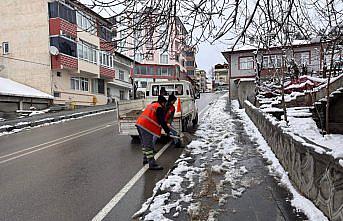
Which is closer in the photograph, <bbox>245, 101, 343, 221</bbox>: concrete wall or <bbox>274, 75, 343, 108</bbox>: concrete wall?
<bbox>245, 101, 343, 221</bbox>: concrete wall

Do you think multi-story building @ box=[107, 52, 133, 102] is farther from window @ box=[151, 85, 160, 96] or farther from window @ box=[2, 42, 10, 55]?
window @ box=[151, 85, 160, 96]

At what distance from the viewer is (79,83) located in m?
34.2

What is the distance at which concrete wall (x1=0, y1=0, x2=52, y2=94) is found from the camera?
29.3 m

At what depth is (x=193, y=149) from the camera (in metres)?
9.01

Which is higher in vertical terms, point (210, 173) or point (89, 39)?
point (89, 39)

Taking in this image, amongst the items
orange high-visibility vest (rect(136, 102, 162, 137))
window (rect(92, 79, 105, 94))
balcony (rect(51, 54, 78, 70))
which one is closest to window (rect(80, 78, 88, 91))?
window (rect(92, 79, 105, 94))

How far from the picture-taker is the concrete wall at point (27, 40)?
96.2 ft

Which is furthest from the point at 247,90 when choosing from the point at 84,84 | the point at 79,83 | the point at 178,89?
the point at 84,84

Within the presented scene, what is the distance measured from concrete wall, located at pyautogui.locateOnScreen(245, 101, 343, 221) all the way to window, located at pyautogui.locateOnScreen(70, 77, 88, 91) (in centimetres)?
2949

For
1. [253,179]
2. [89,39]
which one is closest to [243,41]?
[253,179]

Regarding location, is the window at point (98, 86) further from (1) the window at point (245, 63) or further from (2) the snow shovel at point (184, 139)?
(2) the snow shovel at point (184, 139)

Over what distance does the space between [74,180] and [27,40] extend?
91.8 ft

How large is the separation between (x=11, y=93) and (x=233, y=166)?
70.5 ft

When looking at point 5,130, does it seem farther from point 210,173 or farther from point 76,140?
point 210,173
